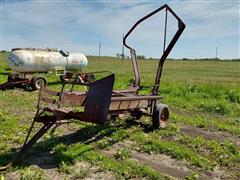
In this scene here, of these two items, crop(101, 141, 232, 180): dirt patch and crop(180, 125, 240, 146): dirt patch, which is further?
crop(180, 125, 240, 146): dirt patch

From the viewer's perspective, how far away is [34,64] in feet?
52.1

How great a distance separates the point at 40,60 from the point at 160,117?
10.2 metres

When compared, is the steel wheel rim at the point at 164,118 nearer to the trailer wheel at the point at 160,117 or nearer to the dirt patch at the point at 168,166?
the trailer wheel at the point at 160,117

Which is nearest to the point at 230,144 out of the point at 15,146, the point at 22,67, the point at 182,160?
the point at 182,160

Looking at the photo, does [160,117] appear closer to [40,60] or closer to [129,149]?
[129,149]

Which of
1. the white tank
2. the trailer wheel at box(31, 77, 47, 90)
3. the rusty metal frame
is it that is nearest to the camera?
the rusty metal frame

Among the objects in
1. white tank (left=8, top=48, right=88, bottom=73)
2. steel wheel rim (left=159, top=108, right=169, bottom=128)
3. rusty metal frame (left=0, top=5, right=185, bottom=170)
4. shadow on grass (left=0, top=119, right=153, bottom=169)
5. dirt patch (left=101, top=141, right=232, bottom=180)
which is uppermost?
white tank (left=8, top=48, right=88, bottom=73)

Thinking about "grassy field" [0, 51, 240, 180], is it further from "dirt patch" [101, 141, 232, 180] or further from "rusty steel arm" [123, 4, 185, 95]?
"rusty steel arm" [123, 4, 185, 95]

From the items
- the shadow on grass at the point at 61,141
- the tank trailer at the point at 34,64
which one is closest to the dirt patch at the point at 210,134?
the shadow on grass at the point at 61,141

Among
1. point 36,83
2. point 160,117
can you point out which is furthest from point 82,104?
point 36,83

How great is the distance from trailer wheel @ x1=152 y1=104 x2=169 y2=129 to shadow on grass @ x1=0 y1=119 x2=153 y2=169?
188 mm

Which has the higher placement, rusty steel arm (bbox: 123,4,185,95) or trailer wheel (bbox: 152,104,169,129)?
rusty steel arm (bbox: 123,4,185,95)

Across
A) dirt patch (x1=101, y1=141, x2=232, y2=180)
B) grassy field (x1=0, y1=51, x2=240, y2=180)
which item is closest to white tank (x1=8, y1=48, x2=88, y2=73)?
grassy field (x1=0, y1=51, x2=240, y2=180)

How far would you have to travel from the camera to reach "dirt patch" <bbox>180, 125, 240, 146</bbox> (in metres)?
6.96
